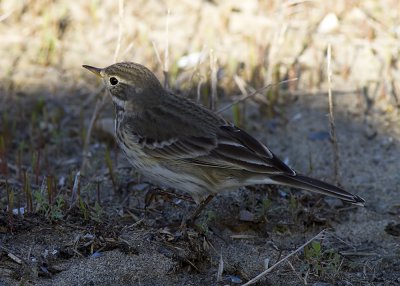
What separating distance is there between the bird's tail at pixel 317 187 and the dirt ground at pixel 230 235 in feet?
1.26

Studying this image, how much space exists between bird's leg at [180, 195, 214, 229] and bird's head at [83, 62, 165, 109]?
84 centimetres

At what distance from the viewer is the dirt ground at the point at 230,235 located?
4863mm

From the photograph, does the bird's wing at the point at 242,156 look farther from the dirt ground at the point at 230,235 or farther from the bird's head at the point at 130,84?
the bird's head at the point at 130,84

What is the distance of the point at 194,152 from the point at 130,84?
0.82m

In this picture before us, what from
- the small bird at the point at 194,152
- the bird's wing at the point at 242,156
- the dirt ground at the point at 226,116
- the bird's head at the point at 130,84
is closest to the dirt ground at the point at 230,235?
the dirt ground at the point at 226,116

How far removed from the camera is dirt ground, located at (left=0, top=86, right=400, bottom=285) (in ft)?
16.0

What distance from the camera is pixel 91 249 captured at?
4969 millimetres

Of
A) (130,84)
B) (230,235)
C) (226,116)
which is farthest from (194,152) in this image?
(226,116)

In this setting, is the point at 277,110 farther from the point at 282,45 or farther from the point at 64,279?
the point at 64,279

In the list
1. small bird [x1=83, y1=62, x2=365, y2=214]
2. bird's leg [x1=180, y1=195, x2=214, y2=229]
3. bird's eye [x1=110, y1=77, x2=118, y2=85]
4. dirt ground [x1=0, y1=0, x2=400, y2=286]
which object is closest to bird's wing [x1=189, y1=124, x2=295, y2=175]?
small bird [x1=83, y1=62, x2=365, y2=214]

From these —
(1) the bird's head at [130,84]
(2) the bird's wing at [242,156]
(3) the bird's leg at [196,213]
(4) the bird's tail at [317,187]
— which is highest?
(1) the bird's head at [130,84]

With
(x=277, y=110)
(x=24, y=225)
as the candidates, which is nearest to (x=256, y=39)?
(x=277, y=110)

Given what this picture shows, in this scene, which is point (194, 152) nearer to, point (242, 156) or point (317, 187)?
point (242, 156)

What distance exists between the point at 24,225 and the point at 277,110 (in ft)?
10.1
